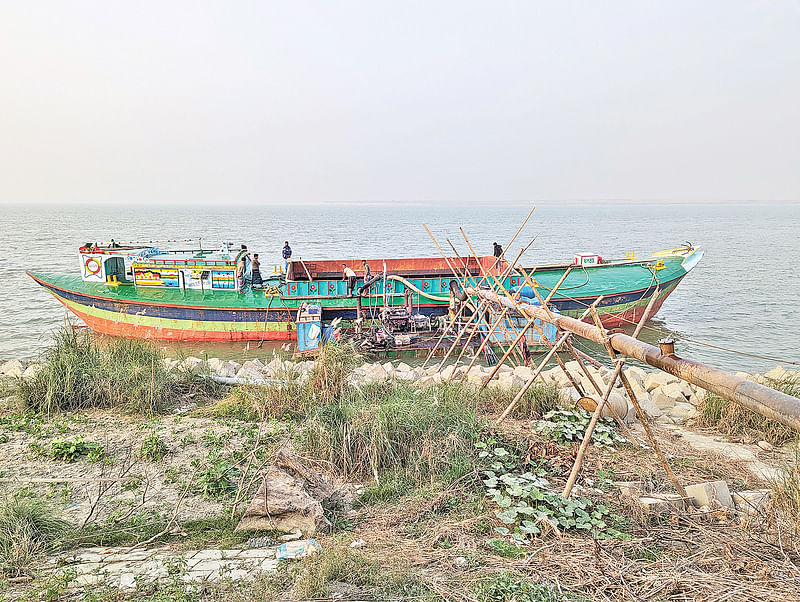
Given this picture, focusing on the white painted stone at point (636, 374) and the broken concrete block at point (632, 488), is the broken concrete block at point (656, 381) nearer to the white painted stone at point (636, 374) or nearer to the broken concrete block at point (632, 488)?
the white painted stone at point (636, 374)

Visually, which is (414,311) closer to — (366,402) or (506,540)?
(366,402)

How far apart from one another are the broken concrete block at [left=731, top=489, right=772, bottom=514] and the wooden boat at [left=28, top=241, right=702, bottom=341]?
1069cm

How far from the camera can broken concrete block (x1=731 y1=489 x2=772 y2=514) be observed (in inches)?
199

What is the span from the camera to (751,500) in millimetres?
5320

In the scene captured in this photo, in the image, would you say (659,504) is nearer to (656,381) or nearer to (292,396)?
(292,396)

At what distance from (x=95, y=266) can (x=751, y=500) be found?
64.0 feet

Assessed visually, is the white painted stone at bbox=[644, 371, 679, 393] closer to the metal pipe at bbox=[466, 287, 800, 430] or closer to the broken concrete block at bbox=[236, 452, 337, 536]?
the metal pipe at bbox=[466, 287, 800, 430]

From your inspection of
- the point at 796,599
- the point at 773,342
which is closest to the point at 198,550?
the point at 796,599

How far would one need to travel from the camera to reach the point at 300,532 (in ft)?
16.3

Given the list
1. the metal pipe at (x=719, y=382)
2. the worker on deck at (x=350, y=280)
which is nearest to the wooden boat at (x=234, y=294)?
the worker on deck at (x=350, y=280)

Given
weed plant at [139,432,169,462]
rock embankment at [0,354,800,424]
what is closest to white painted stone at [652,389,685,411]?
rock embankment at [0,354,800,424]

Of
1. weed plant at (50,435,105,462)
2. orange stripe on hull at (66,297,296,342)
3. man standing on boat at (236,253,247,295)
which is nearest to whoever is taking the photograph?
weed plant at (50,435,105,462)

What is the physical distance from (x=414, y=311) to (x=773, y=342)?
1384 cm

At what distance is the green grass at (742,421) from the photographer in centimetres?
749
